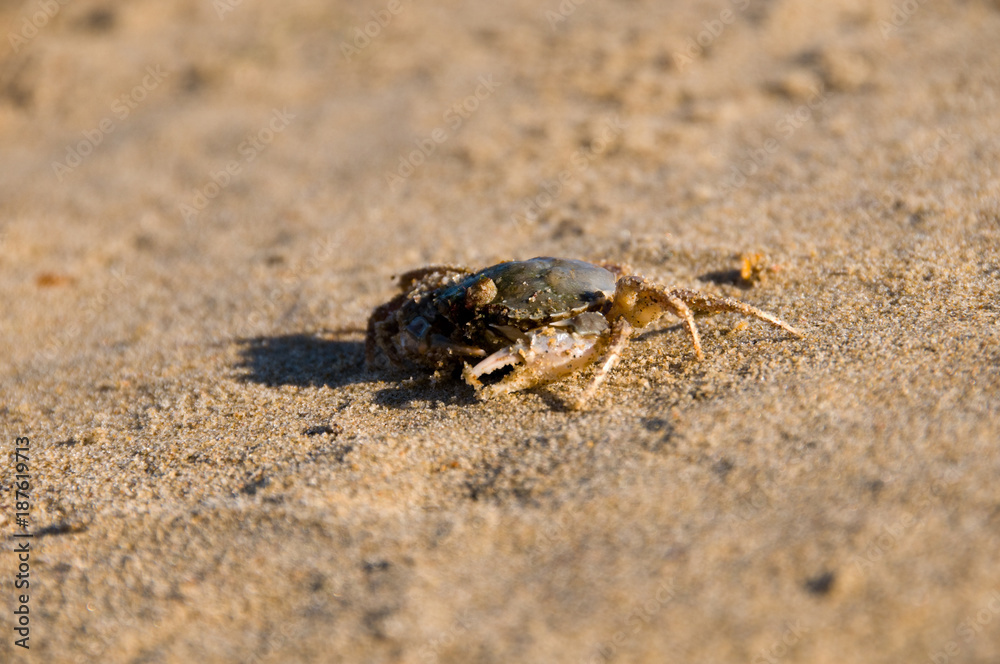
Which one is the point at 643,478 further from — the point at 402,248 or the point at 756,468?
the point at 402,248

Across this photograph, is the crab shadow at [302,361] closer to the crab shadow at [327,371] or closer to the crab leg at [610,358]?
the crab shadow at [327,371]

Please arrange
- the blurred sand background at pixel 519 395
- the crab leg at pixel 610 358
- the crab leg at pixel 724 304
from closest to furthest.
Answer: the blurred sand background at pixel 519 395 < the crab leg at pixel 610 358 < the crab leg at pixel 724 304

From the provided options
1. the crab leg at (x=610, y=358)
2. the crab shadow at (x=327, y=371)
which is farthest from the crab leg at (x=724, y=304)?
the crab shadow at (x=327, y=371)

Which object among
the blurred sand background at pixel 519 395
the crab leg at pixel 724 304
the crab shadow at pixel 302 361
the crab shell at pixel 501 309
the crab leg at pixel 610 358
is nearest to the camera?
the blurred sand background at pixel 519 395

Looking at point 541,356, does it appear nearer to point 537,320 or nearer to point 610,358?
point 537,320

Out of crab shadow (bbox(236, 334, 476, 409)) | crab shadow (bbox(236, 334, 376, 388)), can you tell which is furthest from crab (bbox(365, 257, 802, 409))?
crab shadow (bbox(236, 334, 376, 388))

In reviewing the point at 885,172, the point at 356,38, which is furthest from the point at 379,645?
the point at 356,38
